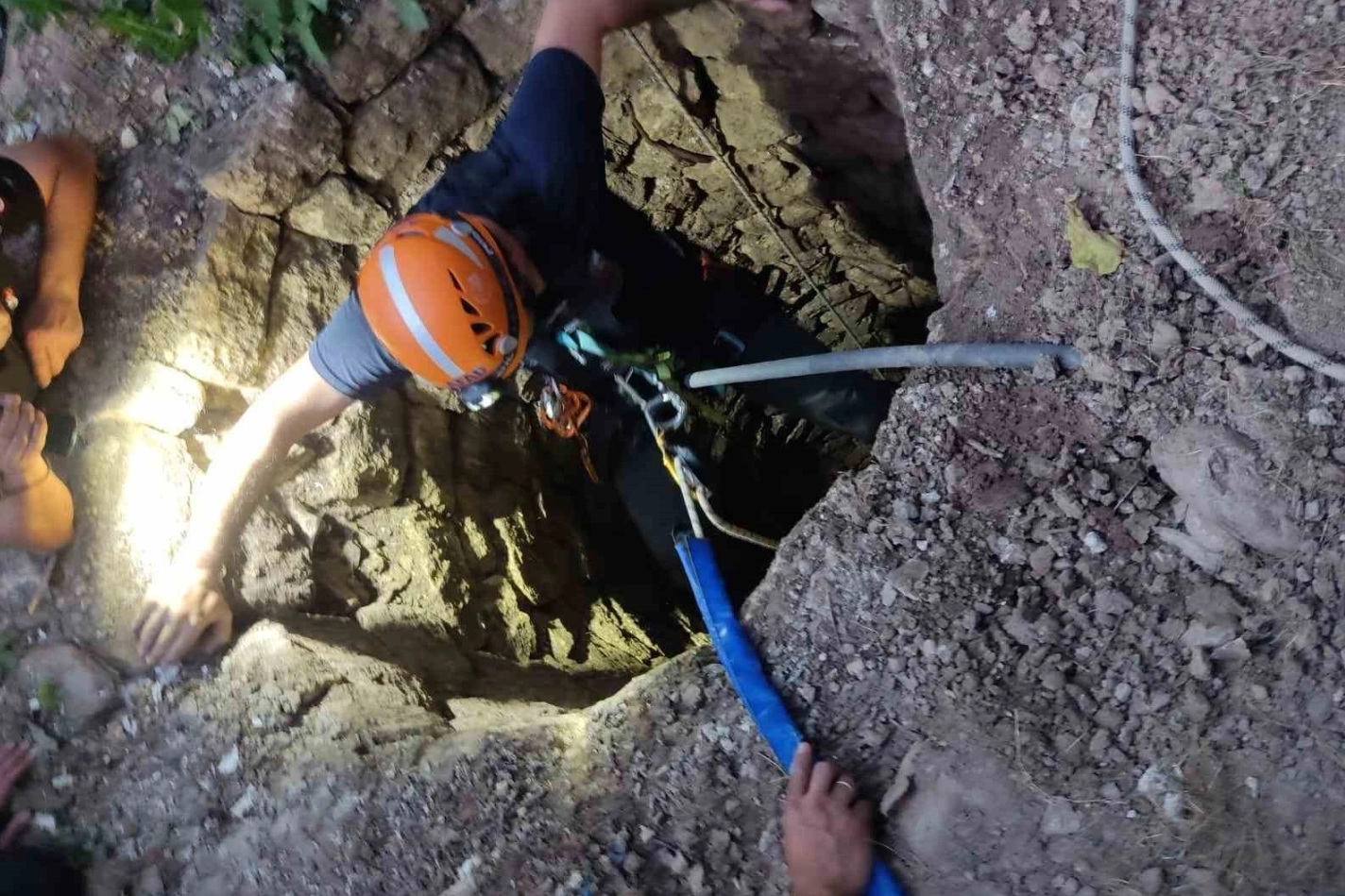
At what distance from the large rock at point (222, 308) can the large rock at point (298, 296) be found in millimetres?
34

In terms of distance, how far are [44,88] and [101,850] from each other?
2.17m

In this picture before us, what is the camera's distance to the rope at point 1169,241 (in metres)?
1.42

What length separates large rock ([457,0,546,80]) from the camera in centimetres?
249

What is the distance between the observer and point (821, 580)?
1885mm

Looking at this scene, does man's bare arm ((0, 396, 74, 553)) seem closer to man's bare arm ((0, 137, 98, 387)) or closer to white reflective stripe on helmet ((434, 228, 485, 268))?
man's bare arm ((0, 137, 98, 387))

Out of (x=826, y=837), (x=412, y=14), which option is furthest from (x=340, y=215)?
(x=826, y=837)

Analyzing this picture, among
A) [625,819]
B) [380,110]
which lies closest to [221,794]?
[625,819]

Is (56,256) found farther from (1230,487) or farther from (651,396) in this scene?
(1230,487)

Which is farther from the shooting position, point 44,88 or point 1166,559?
point 44,88

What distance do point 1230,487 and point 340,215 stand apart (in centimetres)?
252

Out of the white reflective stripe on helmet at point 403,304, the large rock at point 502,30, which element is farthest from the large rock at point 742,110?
the white reflective stripe on helmet at point 403,304

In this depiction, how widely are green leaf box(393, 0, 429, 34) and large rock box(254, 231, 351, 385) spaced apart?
2.51 ft

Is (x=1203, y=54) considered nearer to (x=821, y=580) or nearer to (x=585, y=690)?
(x=821, y=580)

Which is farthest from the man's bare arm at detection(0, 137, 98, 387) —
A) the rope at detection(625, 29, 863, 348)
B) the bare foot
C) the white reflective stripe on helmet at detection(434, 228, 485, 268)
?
the bare foot
